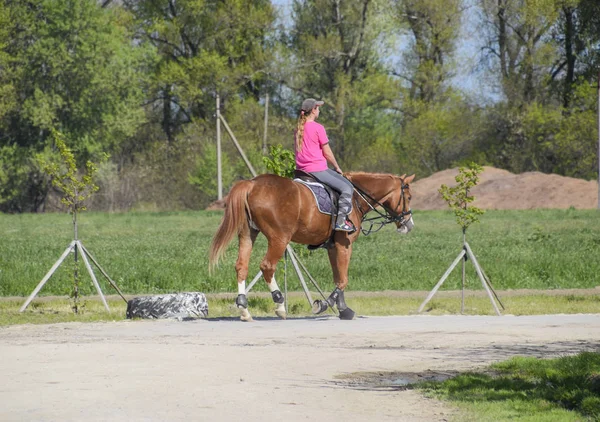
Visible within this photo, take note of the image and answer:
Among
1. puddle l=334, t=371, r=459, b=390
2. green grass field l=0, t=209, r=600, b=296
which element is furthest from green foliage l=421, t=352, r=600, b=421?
green grass field l=0, t=209, r=600, b=296

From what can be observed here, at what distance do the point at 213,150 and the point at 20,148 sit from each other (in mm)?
12217

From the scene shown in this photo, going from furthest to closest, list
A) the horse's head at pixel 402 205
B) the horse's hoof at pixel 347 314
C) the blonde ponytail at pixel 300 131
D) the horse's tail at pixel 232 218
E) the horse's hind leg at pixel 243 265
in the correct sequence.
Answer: the horse's head at pixel 402 205
the horse's hoof at pixel 347 314
the blonde ponytail at pixel 300 131
the horse's hind leg at pixel 243 265
the horse's tail at pixel 232 218

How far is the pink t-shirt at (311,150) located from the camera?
19266mm

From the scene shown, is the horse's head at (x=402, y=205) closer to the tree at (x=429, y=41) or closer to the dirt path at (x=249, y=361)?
the dirt path at (x=249, y=361)

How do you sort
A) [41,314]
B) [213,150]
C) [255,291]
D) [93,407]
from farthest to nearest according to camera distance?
[213,150] → [255,291] → [41,314] → [93,407]

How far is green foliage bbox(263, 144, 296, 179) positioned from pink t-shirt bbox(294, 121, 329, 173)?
297cm

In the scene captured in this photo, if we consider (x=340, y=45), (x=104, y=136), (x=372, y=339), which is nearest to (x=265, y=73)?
(x=340, y=45)

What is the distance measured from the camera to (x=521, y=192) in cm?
7094

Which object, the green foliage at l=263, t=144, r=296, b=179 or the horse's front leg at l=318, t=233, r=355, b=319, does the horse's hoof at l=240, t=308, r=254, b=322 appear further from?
the green foliage at l=263, t=144, r=296, b=179

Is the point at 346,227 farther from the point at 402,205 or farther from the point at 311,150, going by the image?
the point at 402,205

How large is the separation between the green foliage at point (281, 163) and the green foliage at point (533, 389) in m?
9.78

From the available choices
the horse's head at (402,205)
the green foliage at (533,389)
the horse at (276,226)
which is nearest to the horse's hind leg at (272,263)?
the horse at (276,226)

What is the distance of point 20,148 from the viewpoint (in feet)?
269

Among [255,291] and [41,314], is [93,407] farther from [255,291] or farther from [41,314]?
[255,291]
